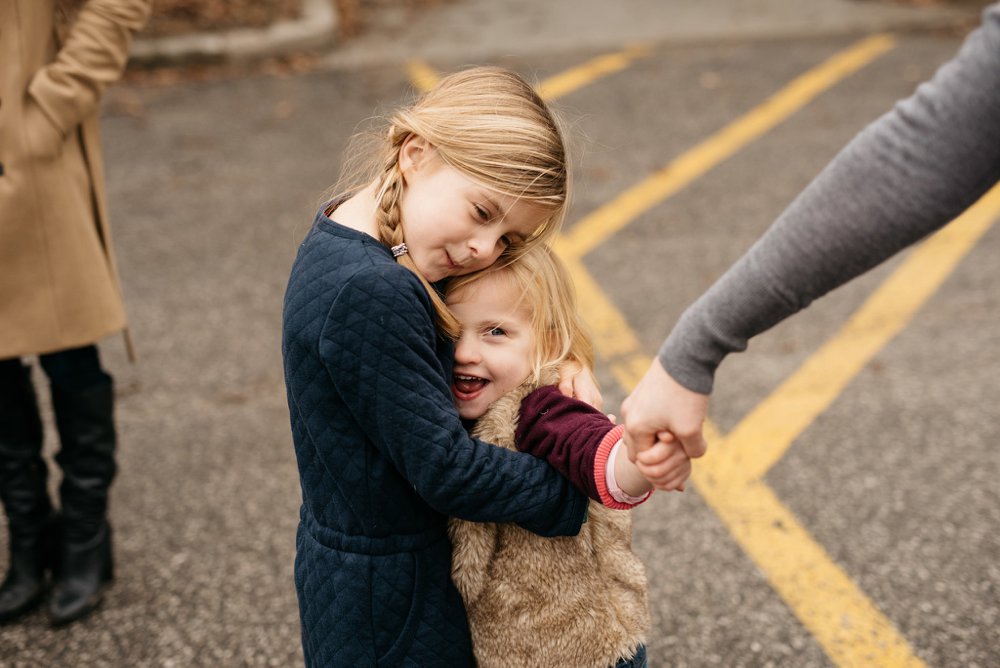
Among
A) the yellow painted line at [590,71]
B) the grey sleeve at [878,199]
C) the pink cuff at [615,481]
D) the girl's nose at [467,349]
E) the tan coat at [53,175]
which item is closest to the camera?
the grey sleeve at [878,199]

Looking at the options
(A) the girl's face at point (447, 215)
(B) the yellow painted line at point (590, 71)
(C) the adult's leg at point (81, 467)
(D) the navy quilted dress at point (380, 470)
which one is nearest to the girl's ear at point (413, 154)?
(A) the girl's face at point (447, 215)

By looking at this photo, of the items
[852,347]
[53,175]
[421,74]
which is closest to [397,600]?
[53,175]

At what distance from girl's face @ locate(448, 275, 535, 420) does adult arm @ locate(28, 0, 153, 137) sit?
143 cm

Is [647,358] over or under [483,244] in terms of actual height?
under

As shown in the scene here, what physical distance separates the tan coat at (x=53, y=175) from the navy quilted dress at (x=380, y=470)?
1.24 meters

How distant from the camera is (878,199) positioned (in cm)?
125

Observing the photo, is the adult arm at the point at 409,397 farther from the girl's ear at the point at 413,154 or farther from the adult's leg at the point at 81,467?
the adult's leg at the point at 81,467

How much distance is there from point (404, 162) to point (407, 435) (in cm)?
45

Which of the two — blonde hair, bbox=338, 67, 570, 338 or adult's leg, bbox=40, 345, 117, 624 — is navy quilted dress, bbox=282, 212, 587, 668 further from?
adult's leg, bbox=40, 345, 117, 624

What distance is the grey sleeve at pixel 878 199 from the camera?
3.89 feet

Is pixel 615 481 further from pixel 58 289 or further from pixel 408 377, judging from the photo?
pixel 58 289

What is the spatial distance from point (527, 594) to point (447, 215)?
63cm

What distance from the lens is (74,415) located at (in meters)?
2.74

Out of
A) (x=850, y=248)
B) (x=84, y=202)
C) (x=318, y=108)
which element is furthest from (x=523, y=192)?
(x=318, y=108)
